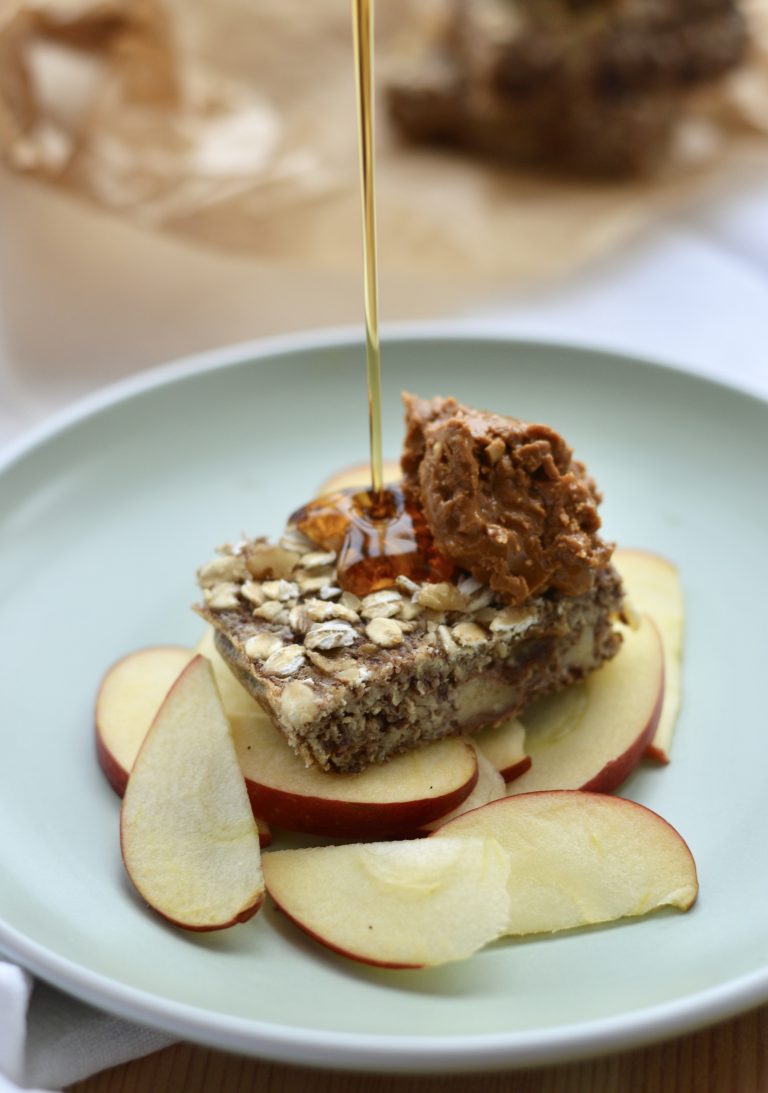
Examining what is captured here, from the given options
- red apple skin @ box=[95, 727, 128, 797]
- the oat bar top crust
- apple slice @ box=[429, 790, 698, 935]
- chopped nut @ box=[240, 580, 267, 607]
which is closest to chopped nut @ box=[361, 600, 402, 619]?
the oat bar top crust

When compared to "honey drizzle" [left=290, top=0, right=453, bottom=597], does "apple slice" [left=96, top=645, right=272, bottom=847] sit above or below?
below

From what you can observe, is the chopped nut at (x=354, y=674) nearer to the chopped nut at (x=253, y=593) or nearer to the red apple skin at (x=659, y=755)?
the chopped nut at (x=253, y=593)

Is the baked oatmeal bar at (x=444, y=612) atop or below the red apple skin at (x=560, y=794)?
atop

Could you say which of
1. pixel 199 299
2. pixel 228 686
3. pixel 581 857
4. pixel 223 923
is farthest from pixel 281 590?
pixel 199 299

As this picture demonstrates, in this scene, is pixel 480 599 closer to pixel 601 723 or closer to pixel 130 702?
pixel 601 723

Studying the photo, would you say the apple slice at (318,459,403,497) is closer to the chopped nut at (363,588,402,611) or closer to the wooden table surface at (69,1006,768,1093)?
the chopped nut at (363,588,402,611)

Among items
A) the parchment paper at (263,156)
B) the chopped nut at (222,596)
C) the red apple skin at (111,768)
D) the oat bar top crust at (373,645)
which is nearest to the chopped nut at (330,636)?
the oat bar top crust at (373,645)
